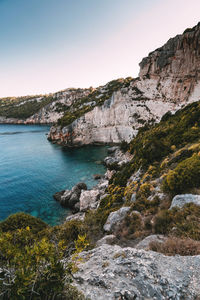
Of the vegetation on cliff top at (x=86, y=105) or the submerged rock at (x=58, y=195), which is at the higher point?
the vegetation on cliff top at (x=86, y=105)

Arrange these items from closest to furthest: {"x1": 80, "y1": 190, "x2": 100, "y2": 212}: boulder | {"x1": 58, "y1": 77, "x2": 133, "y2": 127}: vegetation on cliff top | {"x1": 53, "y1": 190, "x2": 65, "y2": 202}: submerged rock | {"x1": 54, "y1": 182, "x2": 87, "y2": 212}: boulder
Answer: {"x1": 80, "y1": 190, "x2": 100, "y2": 212}: boulder < {"x1": 54, "y1": 182, "x2": 87, "y2": 212}: boulder < {"x1": 53, "y1": 190, "x2": 65, "y2": 202}: submerged rock < {"x1": 58, "y1": 77, "x2": 133, "y2": 127}: vegetation on cliff top

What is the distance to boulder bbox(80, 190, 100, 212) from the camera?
17656 mm

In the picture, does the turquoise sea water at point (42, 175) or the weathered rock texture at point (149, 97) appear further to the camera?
the weathered rock texture at point (149, 97)

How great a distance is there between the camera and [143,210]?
26.4ft

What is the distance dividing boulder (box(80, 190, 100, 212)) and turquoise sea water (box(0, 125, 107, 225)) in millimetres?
2796

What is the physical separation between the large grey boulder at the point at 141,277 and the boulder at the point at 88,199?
1397 centimetres

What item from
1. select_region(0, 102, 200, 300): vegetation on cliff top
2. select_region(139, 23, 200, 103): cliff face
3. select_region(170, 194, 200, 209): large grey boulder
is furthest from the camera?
select_region(139, 23, 200, 103): cliff face

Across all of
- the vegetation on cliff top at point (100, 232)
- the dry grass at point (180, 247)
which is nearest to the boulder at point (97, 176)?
the vegetation on cliff top at point (100, 232)

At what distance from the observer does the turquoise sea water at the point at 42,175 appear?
63.4 feet

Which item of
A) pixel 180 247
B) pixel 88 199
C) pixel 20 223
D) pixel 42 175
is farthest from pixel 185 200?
pixel 42 175

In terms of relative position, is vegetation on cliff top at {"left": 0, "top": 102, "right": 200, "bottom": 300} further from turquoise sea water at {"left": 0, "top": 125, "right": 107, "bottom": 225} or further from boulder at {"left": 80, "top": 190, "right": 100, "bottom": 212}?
turquoise sea water at {"left": 0, "top": 125, "right": 107, "bottom": 225}

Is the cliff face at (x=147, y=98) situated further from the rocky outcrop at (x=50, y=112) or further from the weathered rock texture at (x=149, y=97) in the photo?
the rocky outcrop at (x=50, y=112)

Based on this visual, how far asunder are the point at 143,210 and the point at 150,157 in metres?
7.71

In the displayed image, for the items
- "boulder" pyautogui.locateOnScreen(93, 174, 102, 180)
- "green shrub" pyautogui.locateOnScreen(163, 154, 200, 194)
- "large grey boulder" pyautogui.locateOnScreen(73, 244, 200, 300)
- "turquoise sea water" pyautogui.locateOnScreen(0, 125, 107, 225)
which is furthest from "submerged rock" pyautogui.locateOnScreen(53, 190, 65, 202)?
"large grey boulder" pyautogui.locateOnScreen(73, 244, 200, 300)
